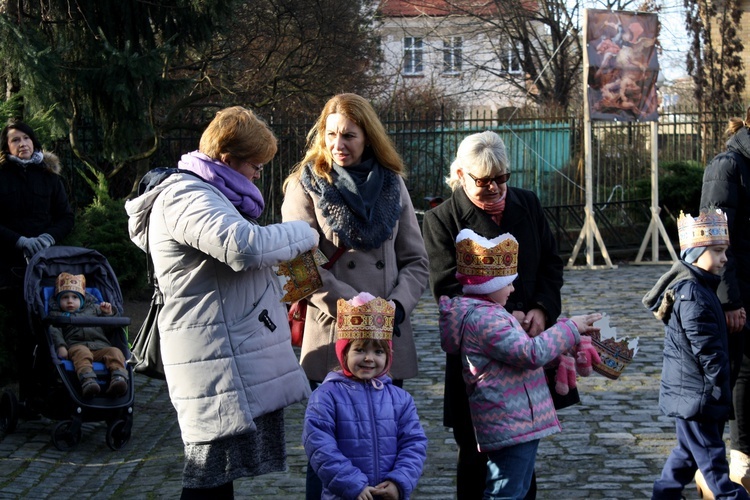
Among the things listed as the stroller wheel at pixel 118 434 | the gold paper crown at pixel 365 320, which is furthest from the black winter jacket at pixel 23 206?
the gold paper crown at pixel 365 320

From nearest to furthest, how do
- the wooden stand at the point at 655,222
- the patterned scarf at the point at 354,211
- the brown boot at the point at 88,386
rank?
the patterned scarf at the point at 354,211
the brown boot at the point at 88,386
the wooden stand at the point at 655,222

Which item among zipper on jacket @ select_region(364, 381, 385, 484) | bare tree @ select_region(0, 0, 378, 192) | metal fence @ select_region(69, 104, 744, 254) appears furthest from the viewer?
metal fence @ select_region(69, 104, 744, 254)

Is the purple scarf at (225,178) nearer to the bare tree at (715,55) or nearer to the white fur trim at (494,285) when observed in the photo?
the white fur trim at (494,285)

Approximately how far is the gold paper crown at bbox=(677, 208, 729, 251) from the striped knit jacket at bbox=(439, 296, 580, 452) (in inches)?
45.9

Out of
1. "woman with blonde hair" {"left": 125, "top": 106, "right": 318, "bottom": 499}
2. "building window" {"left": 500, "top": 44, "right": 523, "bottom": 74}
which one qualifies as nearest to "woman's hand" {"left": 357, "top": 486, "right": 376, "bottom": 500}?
"woman with blonde hair" {"left": 125, "top": 106, "right": 318, "bottom": 499}

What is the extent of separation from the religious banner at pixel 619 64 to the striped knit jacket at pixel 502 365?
11346 mm

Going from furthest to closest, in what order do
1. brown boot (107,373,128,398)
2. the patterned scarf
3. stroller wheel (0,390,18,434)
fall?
stroller wheel (0,390,18,434) < brown boot (107,373,128,398) < the patterned scarf

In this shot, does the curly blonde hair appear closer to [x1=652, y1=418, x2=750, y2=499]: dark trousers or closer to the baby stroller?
[x1=652, y1=418, x2=750, y2=499]: dark trousers

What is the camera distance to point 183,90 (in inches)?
484

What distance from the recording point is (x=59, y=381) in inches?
277

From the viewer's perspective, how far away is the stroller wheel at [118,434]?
276 inches

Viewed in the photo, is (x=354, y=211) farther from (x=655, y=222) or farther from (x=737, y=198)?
(x=655, y=222)

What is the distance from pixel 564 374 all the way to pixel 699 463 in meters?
1.02

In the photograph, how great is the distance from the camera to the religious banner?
15.1 meters
